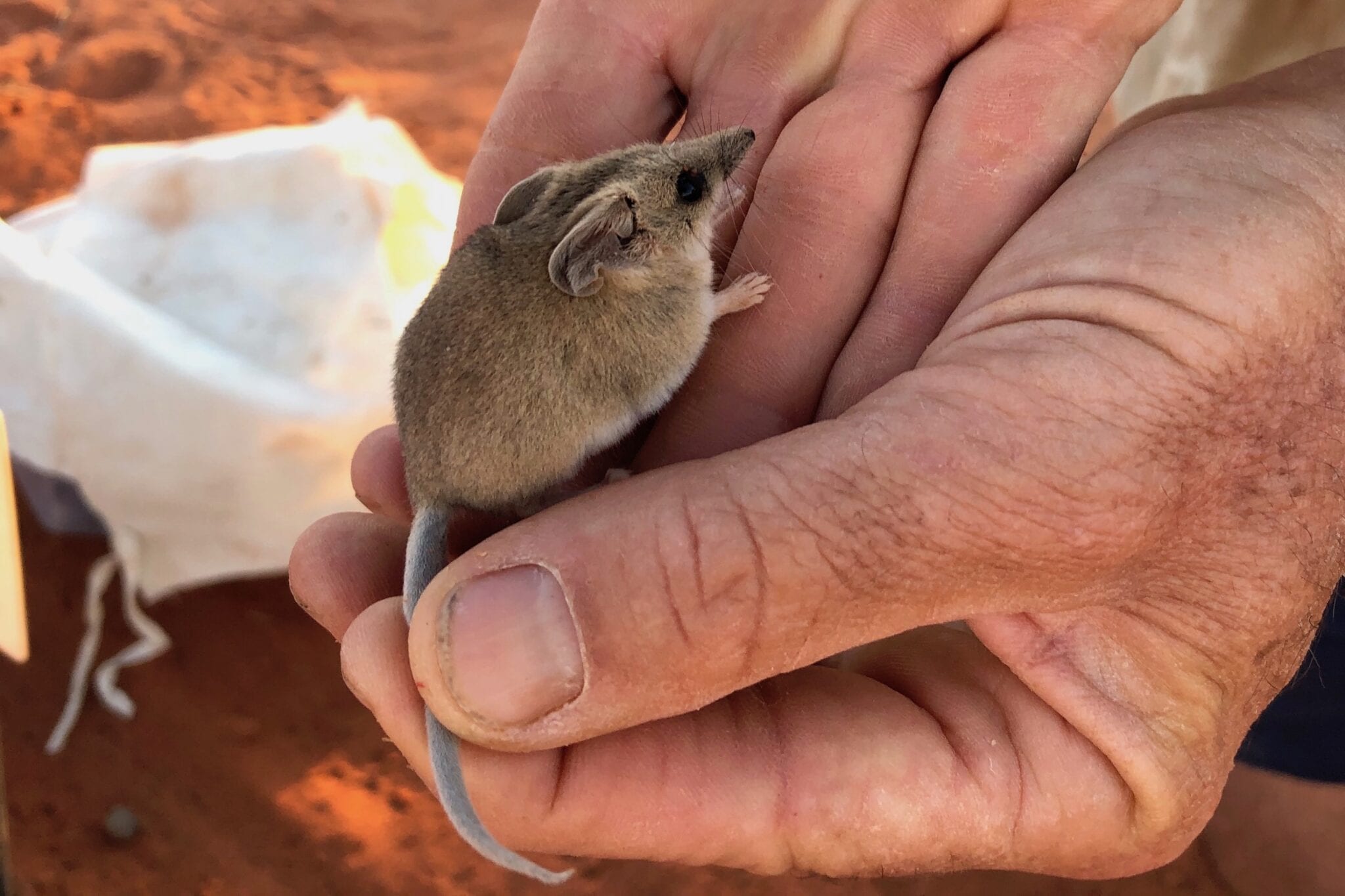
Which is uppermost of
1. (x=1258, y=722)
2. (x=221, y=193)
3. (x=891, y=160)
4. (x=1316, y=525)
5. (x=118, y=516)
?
(x=891, y=160)

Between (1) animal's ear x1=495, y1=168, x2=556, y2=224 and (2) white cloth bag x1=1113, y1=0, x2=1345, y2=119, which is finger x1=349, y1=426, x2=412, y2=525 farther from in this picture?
(2) white cloth bag x1=1113, y1=0, x2=1345, y2=119

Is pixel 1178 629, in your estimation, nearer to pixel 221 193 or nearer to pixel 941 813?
pixel 941 813

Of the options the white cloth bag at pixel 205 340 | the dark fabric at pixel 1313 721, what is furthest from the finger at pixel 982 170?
the white cloth bag at pixel 205 340

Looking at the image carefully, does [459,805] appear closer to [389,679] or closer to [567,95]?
[389,679]

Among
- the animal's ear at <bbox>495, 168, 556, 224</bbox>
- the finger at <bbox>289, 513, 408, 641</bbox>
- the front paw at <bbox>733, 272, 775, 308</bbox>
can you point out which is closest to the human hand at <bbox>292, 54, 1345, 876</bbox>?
the finger at <bbox>289, 513, 408, 641</bbox>

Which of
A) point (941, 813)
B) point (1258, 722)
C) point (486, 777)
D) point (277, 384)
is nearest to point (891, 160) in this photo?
point (941, 813)

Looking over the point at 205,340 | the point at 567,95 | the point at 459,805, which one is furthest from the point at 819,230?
the point at 205,340

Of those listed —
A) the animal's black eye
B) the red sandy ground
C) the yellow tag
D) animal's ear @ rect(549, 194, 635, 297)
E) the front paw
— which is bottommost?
the red sandy ground
